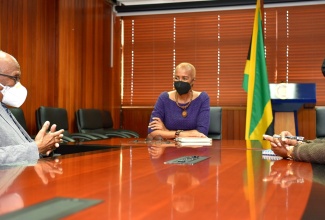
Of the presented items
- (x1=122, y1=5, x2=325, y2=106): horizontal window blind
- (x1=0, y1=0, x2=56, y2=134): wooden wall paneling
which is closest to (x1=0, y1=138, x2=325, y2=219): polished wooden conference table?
(x1=0, y1=0, x2=56, y2=134): wooden wall paneling

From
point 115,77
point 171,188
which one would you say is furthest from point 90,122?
point 171,188

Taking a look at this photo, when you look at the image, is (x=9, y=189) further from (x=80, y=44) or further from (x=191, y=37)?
(x=191, y=37)

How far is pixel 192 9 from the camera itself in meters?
7.25

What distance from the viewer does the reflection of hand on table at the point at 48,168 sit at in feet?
4.47

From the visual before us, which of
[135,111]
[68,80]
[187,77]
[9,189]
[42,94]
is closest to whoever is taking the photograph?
[9,189]

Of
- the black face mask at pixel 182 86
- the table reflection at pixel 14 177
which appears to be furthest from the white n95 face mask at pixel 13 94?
the black face mask at pixel 182 86

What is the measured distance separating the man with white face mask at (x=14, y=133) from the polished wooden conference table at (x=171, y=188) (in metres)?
0.20

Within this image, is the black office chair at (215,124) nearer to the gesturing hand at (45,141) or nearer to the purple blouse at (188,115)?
the purple blouse at (188,115)

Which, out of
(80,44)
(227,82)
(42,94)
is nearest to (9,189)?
(42,94)

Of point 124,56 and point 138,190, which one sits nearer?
point 138,190

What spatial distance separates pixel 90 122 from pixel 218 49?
259cm

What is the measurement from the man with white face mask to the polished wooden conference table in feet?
0.65

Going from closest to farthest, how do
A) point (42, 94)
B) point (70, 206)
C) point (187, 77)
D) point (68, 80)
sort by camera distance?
point (70, 206) → point (187, 77) → point (42, 94) → point (68, 80)

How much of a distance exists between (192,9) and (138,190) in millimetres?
6484
